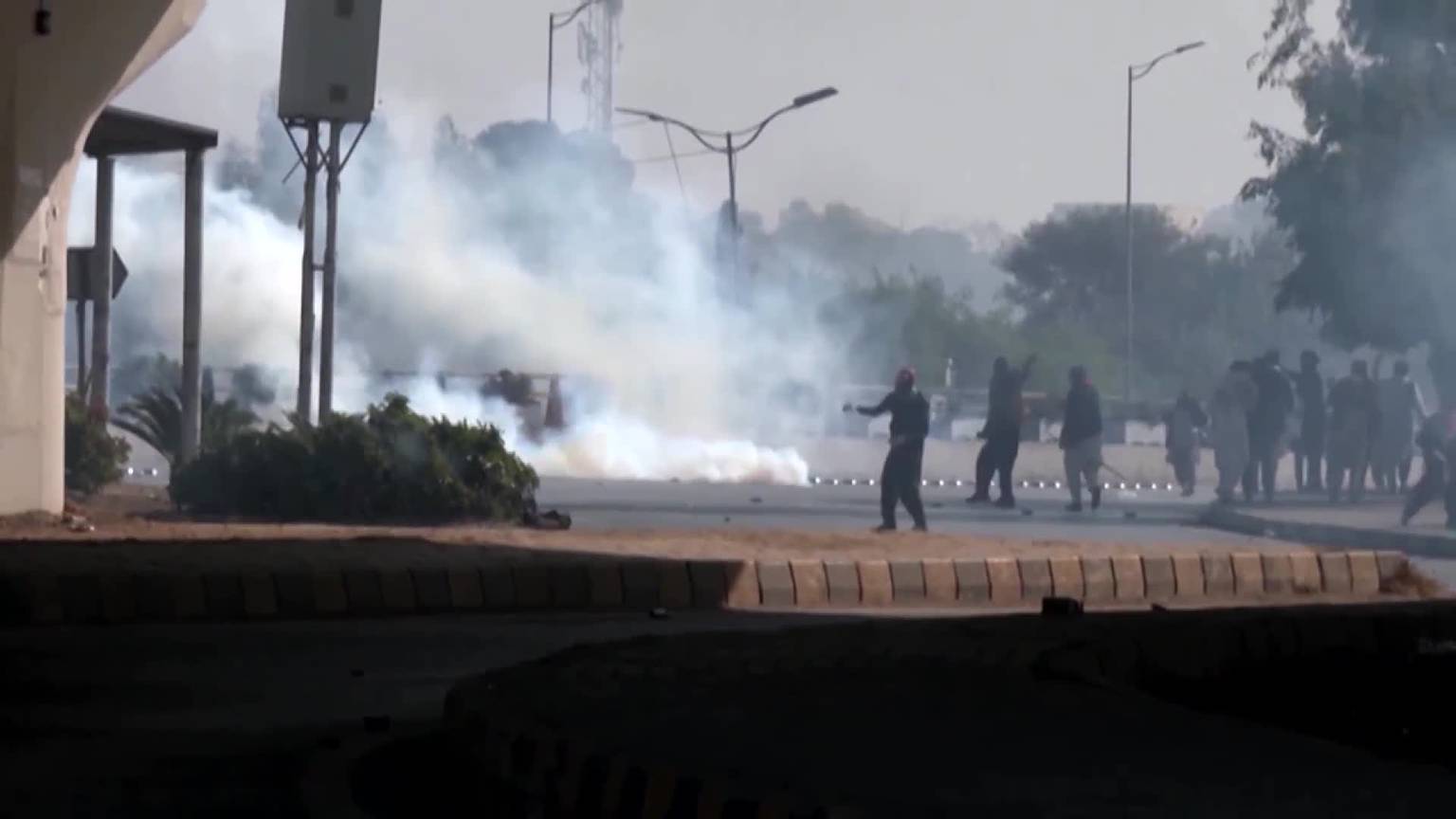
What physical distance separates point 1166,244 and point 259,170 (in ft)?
109

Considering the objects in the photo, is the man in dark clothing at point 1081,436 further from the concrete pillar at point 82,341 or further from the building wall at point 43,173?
the building wall at point 43,173

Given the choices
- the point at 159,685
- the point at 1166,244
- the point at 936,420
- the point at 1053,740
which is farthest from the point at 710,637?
the point at 1166,244

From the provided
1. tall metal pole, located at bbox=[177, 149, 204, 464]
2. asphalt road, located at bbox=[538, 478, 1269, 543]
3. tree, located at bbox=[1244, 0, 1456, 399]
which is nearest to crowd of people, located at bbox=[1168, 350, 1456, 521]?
asphalt road, located at bbox=[538, 478, 1269, 543]

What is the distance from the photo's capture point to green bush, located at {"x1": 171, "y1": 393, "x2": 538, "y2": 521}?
19.7m

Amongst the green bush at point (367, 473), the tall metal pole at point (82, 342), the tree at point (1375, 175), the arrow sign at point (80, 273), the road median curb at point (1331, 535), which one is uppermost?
the tree at point (1375, 175)

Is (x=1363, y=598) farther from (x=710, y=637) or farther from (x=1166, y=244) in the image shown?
(x=1166, y=244)

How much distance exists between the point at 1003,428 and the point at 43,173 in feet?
42.0

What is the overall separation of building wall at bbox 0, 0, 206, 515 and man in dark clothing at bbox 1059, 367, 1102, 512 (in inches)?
456

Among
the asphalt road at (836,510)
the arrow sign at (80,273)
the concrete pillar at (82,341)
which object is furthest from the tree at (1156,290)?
the arrow sign at (80,273)

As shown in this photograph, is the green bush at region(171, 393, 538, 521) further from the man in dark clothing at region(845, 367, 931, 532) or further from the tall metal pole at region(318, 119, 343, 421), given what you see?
the man in dark clothing at region(845, 367, 931, 532)

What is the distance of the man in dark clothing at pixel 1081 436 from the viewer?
26609 mm

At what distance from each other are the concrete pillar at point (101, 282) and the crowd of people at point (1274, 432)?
281 inches

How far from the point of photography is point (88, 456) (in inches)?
864

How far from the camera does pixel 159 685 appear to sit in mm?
10094
